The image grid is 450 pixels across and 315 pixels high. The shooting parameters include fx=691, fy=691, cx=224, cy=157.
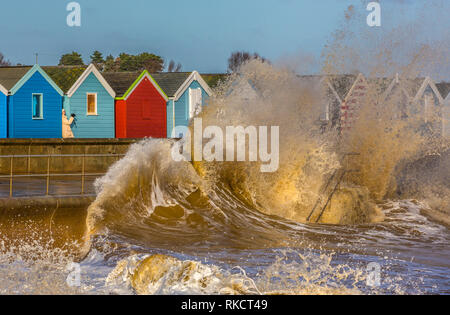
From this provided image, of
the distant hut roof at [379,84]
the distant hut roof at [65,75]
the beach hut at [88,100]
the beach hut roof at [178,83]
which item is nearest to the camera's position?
the distant hut roof at [379,84]

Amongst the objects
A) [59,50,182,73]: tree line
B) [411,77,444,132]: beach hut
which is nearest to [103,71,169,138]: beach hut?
[411,77,444,132]: beach hut

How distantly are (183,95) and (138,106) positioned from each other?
2867 mm

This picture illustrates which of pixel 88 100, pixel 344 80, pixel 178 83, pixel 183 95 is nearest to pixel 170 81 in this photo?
pixel 178 83

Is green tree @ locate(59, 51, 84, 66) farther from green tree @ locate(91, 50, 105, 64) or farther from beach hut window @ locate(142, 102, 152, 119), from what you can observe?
beach hut window @ locate(142, 102, 152, 119)

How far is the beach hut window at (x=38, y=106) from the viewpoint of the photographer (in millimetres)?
31281

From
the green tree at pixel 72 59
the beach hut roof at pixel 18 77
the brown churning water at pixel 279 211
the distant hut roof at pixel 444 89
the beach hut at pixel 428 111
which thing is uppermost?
the green tree at pixel 72 59

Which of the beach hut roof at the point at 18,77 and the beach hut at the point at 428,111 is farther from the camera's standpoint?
the beach hut roof at the point at 18,77

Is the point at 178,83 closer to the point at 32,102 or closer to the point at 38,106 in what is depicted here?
the point at 38,106

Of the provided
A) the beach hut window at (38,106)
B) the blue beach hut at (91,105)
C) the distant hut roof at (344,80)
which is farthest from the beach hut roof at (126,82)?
the distant hut roof at (344,80)

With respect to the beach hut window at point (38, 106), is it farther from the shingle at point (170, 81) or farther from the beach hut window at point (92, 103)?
the shingle at point (170, 81)

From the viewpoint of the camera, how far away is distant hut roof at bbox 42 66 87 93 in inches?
1287

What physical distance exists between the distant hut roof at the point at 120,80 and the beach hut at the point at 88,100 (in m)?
0.68

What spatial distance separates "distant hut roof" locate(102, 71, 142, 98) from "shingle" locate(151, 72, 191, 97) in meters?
2.03

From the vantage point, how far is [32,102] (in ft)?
101
